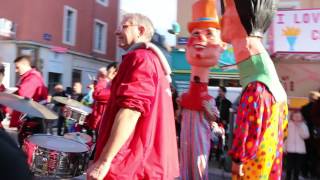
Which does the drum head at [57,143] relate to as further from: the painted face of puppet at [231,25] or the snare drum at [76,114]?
the snare drum at [76,114]

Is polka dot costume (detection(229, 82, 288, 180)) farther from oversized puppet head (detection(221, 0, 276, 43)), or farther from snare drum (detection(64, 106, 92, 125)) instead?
snare drum (detection(64, 106, 92, 125))

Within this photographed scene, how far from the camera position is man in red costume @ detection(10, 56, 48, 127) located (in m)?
5.96

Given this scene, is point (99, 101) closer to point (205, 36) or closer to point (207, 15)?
point (205, 36)

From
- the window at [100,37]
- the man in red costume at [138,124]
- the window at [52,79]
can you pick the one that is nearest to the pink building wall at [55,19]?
the window at [100,37]

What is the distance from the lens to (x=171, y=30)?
27.1ft

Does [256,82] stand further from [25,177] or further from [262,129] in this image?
[25,177]

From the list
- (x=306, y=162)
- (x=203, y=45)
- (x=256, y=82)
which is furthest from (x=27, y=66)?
(x=306, y=162)

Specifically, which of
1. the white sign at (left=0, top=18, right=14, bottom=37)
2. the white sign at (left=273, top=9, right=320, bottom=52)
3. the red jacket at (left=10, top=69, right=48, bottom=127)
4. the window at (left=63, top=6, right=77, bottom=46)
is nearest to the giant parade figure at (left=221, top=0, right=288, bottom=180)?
the red jacket at (left=10, top=69, right=48, bottom=127)

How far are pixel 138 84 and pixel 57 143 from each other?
162cm

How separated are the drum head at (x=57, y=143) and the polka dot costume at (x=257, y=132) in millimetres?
1392

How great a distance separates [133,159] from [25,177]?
57.4 inches

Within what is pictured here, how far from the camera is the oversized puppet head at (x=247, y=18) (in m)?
3.62

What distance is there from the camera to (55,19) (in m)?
21.9

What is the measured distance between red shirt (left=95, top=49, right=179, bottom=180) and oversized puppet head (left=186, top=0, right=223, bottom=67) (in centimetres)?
273
